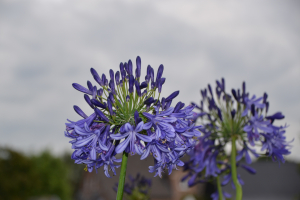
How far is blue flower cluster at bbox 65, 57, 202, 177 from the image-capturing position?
3.46 metres

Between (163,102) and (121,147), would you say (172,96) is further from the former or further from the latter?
(121,147)

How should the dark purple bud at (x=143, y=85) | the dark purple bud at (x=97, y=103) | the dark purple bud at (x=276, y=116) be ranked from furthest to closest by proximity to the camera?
1. the dark purple bud at (x=276, y=116)
2. the dark purple bud at (x=143, y=85)
3. the dark purple bud at (x=97, y=103)

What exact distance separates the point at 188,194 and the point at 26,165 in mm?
33453

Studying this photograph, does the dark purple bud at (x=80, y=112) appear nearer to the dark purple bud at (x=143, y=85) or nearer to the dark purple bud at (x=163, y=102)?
the dark purple bud at (x=143, y=85)

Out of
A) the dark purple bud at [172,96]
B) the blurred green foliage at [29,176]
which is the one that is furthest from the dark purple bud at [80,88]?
the blurred green foliage at [29,176]

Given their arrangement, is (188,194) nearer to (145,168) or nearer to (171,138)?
(145,168)

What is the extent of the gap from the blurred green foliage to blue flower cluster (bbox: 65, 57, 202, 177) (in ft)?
180

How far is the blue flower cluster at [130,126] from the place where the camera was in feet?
11.4

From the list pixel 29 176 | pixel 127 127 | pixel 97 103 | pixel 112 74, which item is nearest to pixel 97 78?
pixel 112 74

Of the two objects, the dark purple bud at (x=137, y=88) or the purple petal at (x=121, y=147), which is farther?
the dark purple bud at (x=137, y=88)

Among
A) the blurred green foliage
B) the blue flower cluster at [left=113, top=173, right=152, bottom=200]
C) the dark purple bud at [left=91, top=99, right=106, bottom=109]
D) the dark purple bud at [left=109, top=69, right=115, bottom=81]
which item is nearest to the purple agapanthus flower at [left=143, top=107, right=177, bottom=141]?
the dark purple bud at [left=91, top=99, right=106, bottom=109]

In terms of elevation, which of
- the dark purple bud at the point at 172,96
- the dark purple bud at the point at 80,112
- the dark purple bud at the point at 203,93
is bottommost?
the dark purple bud at the point at 80,112

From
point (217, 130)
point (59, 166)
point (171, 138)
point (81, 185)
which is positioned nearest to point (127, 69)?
point (171, 138)

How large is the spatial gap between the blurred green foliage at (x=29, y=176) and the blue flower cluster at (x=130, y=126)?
54957mm
